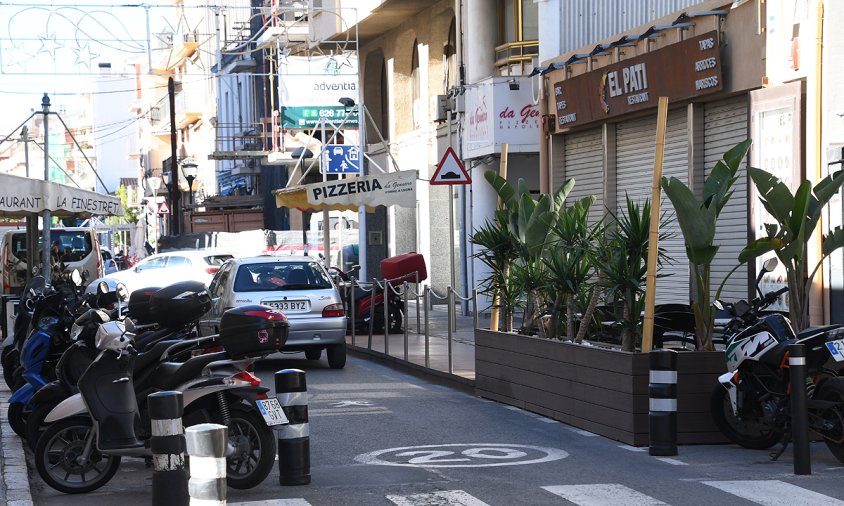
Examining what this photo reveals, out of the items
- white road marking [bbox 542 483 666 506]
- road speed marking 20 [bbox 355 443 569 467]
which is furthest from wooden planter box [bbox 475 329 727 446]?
white road marking [bbox 542 483 666 506]

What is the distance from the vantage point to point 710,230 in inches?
438

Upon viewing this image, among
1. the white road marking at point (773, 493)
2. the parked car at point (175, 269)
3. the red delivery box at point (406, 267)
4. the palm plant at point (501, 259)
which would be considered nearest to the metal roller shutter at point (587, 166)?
the red delivery box at point (406, 267)

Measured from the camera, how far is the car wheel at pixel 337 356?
707 inches

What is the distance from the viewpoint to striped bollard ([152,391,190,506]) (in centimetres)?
657

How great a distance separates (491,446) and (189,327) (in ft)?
8.64

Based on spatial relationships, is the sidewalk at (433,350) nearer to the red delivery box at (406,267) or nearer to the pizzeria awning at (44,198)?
the red delivery box at (406,267)

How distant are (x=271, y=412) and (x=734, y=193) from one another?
35.1 feet

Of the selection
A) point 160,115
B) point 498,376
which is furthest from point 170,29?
point 160,115

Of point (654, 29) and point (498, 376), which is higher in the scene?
point (654, 29)

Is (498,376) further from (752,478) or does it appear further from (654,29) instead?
(654,29)

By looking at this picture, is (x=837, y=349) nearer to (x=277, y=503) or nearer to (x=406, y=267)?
(x=277, y=503)

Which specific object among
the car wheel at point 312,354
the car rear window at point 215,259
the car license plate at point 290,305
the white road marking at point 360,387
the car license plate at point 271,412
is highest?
the car rear window at point 215,259

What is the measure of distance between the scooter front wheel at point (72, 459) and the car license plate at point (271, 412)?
44.4 inches

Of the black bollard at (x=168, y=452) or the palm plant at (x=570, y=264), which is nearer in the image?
the black bollard at (x=168, y=452)
